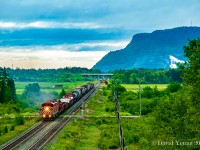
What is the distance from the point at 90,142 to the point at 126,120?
21.3 metres

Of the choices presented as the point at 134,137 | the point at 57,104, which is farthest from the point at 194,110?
the point at 57,104

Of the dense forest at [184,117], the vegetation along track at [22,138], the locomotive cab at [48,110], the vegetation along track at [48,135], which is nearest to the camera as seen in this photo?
the dense forest at [184,117]

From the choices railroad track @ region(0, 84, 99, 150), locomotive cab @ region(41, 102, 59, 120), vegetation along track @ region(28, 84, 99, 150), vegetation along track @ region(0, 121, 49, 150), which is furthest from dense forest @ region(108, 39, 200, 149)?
locomotive cab @ region(41, 102, 59, 120)

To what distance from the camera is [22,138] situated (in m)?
53.2

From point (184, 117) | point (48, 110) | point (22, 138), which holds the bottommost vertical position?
point (22, 138)

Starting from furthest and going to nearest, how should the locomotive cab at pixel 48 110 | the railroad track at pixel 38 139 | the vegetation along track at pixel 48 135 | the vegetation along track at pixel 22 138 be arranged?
the locomotive cab at pixel 48 110 → the vegetation along track at pixel 22 138 → the railroad track at pixel 38 139 → the vegetation along track at pixel 48 135

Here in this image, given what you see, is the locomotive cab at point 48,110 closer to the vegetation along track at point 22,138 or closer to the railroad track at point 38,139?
the railroad track at point 38,139

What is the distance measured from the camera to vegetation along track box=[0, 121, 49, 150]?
1864 inches

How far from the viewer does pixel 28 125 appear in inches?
2623

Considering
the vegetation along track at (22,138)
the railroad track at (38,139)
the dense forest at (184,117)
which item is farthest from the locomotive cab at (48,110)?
the dense forest at (184,117)

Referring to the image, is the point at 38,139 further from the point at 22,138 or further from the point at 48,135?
the point at 48,135

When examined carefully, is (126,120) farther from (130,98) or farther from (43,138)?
(130,98)

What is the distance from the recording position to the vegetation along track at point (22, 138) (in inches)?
1864

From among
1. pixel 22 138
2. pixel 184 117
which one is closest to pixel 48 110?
pixel 22 138
